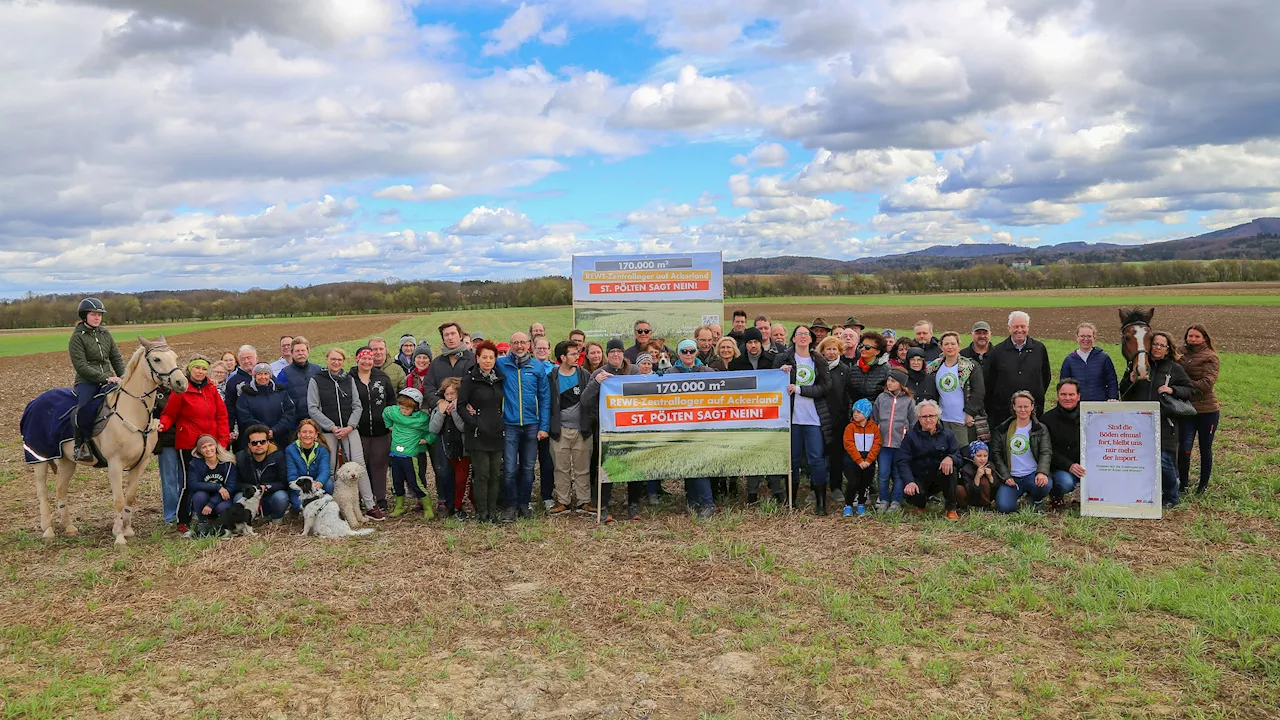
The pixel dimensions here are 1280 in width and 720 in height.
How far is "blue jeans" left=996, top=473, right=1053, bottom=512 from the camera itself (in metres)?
8.09

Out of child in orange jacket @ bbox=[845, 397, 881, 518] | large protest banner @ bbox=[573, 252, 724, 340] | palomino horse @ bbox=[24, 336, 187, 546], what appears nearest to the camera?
palomino horse @ bbox=[24, 336, 187, 546]

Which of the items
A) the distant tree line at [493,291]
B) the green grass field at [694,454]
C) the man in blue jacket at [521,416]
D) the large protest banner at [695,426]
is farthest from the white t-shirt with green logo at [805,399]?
the distant tree line at [493,291]

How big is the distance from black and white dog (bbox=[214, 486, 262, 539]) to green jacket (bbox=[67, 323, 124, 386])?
2.08 metres

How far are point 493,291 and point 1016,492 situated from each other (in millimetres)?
83404

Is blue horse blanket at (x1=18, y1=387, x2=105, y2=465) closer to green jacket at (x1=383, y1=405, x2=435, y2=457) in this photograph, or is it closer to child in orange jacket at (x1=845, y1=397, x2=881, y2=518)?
green jacket at (x1=383, y1=405, x2=435, y2=457)

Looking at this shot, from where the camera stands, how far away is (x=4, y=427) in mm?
16875

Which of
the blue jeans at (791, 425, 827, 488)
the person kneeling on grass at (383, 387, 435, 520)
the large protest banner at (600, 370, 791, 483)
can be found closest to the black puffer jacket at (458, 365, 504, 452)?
the person kneeling on grass at (383, 387, 435, 520)

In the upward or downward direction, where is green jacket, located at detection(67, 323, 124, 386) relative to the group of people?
upward

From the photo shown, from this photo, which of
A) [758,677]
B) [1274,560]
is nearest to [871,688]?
Result: [758,677]

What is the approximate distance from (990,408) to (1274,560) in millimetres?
3072

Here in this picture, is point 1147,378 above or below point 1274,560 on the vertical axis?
above

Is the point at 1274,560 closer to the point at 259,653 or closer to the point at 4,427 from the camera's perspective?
the point at 259,653

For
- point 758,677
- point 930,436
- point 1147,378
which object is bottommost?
point 758,677

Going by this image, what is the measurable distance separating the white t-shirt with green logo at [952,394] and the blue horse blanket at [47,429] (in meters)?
9.43
